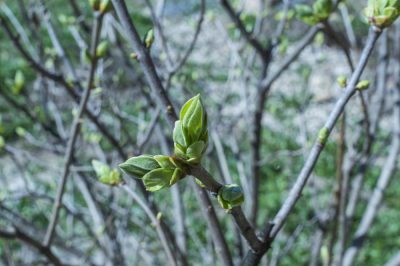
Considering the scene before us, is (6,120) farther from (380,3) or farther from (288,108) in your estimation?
(380,3)

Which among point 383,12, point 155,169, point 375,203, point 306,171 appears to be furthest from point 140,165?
point 375,203

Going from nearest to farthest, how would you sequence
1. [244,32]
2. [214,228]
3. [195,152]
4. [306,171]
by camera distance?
[195,152] < [306,171] < [214,228] < [244,32]

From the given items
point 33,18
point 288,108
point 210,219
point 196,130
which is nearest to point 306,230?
point 288,108

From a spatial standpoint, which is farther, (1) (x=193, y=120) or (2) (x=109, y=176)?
(2) (x=109, y=176)

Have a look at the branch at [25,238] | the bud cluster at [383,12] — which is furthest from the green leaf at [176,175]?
the branch at [25,238]

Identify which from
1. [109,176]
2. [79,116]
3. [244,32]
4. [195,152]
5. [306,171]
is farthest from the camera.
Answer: [244,32]

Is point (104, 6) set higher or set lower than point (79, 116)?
higher

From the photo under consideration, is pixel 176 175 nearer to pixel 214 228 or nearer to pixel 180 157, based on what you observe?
pixel 180 157

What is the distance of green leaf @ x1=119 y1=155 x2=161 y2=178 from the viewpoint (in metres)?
0.58

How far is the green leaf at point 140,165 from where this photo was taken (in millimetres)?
583

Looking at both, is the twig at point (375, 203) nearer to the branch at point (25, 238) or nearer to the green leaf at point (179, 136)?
the branch at point (25, 238)

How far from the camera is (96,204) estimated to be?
1804mm

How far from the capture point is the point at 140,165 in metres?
0.59

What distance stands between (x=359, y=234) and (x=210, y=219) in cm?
90
